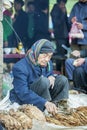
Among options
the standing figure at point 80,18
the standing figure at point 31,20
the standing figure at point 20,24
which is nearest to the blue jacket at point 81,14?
the standing figure at point 80,18

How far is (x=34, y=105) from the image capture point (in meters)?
6.04

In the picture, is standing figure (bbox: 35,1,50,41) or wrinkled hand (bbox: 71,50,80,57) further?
standing figure (bbox: 35,1,50,41)

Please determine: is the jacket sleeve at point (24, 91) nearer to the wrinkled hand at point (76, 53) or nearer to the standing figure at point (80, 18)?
the wrinkled hand at point (76, 53)

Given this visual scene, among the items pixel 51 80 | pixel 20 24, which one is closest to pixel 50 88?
pixel 51 80

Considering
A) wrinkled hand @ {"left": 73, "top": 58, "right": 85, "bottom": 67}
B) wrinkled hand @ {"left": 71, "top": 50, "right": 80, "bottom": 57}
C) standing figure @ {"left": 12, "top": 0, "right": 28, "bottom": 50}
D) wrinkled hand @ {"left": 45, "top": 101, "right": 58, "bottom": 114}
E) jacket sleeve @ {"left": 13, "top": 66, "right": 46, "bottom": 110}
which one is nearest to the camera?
wrinkled hand @ {"left": 45, "top": 101, "right": 58, "bottom": 114}

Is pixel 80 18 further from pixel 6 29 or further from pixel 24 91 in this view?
pixel 24 91

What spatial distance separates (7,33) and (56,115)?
364 cm

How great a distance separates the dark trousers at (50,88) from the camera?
623cm

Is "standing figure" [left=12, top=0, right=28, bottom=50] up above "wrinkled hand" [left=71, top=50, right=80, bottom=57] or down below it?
above

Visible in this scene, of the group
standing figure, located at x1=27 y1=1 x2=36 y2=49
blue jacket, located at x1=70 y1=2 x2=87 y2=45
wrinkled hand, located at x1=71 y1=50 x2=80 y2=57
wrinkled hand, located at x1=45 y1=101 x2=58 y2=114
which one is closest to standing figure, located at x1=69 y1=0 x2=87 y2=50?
blue jacket, located at x1=70 y1=2 x2=87 y2=45

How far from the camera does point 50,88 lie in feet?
21.4

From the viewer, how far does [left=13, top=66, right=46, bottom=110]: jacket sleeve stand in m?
5.99

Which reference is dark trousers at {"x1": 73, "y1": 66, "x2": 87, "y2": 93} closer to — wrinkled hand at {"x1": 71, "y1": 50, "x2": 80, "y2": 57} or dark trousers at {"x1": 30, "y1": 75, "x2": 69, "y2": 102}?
wrinkled hand at {"x1": 71, "y1": 50, "x2": 80, "y2": 57}

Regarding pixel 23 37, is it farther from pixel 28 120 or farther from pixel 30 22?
pixel 28 120
